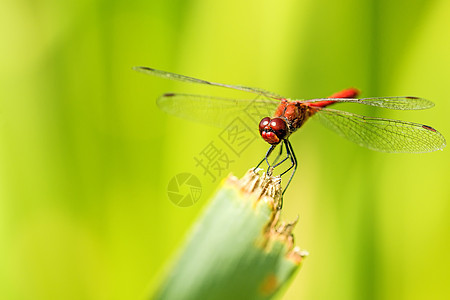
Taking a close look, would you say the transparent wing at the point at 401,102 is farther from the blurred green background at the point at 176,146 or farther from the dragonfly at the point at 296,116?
the blurred green background at the point at 176,146

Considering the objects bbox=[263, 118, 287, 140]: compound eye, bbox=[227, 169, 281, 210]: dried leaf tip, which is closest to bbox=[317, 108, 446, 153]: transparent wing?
bbox=[263, 118, 287, 140]: compound eye

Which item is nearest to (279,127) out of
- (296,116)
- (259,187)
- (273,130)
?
(273,130)

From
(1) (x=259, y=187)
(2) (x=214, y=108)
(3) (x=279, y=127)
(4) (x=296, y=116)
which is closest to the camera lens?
(1) (x=259, y=187)

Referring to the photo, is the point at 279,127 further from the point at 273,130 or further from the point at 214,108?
the point at 214,108

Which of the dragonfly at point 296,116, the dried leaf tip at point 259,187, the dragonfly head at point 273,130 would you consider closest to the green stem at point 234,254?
the dried leaf tip at point 259,187

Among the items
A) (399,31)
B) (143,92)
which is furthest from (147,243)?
(399,31)

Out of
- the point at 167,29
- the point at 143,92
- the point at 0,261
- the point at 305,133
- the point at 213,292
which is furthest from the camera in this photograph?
the point at 305,133

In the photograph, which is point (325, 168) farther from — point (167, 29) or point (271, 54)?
point (167, 29)

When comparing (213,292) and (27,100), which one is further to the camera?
(27,100)
